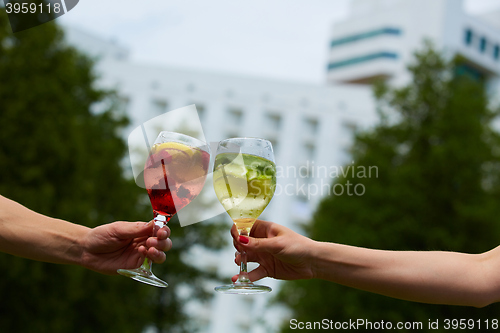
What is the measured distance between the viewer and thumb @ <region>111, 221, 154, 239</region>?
2.17 meters

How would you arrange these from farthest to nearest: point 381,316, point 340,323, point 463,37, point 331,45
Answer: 1. point 331,45
2. point 463,37
3. point 340,323
4. point 381,316

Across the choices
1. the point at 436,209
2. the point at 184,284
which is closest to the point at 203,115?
the point at 184,284

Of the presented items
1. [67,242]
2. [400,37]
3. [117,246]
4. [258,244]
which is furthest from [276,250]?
[400,37]

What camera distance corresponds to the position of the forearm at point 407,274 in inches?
84.5

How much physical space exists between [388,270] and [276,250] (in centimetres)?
50

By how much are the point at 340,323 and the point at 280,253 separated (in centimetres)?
1015

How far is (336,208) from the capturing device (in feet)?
43.8

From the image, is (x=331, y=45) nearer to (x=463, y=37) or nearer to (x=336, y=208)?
(x=463, y=37)

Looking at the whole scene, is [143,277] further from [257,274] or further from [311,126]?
[311,126]

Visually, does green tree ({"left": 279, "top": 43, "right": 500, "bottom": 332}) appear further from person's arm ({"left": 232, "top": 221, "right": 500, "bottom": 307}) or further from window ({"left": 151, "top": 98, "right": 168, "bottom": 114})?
window ({"left": 151, "top": 98, "right": 168, "bottom": 114})

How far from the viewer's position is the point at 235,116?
4491 centimetres

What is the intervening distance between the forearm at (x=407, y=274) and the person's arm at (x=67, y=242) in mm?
813

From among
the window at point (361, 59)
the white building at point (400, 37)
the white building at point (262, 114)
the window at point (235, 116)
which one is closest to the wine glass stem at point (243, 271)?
the white building at point (262, 114)

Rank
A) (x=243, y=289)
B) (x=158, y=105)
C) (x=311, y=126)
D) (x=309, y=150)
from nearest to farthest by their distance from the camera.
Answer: (x=243, y=289) → (x=309, y=150) → (x=158, y=105) → (x=311, y=126)
